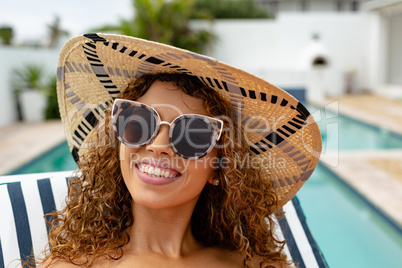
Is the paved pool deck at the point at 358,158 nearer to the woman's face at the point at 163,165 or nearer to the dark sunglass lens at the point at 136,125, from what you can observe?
the woman's face at the point at 163,165

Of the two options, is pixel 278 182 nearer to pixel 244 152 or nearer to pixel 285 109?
pixel 244 152

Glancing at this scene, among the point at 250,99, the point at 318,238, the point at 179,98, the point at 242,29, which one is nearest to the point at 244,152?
the point at 250,99

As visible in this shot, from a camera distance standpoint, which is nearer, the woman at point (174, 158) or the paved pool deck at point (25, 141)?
the woman at point (174, 158)

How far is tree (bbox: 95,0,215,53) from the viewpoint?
47.2 feet

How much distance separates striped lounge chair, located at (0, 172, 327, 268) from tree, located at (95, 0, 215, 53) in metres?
12.5

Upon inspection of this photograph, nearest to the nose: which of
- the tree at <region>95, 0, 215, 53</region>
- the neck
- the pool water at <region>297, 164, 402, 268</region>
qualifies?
the neck

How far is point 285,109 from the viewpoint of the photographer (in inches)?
54.7

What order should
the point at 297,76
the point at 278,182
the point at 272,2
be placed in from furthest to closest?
1. the point at 272,2
2. the point at 297,76
3. the point at 278,182

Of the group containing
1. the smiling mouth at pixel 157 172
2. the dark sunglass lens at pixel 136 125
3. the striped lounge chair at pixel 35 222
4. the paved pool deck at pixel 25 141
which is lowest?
the paved pool deck at pixel 25 141

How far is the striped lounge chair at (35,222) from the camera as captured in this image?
168 centimetres

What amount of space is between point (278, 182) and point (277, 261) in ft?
1.00

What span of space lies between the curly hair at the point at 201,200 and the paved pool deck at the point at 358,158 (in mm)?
582

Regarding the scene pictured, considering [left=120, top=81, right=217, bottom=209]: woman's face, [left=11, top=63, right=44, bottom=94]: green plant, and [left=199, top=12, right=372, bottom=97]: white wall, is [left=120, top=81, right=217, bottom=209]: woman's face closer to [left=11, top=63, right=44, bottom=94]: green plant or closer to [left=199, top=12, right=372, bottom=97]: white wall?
[left=11, top=63, right=44, bottom=94]: green plant

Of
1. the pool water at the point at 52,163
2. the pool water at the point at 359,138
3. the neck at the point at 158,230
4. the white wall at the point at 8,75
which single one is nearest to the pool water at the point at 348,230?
the pool water at the point at 359,138
